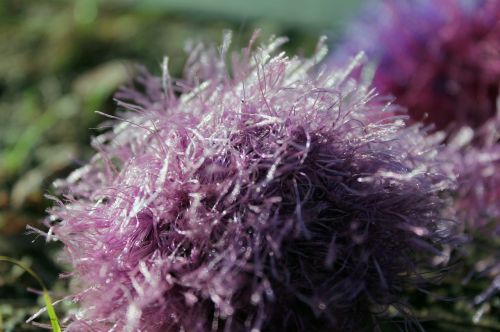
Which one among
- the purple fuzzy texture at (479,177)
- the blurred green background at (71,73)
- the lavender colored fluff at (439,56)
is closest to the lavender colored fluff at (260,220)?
A: the blurred green background at (71,73)

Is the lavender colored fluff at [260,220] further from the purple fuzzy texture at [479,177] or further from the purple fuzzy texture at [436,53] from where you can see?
the purple fuzzy texture at [436,53]

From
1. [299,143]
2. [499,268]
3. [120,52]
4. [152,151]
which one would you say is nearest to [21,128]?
[120,52]

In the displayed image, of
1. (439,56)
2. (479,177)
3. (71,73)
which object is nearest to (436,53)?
(439,56)

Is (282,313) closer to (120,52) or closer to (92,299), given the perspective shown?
(92,299)

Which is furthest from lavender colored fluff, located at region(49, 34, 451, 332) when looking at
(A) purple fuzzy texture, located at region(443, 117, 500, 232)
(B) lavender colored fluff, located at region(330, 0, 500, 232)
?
(B) lavender colored fluff, located at region(330, 0, 500, 232)

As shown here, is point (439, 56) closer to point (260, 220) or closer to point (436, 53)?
point (436, 53)

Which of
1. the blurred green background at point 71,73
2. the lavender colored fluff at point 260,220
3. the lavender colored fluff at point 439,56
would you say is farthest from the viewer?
the lavender colored fluff at point 439,56
